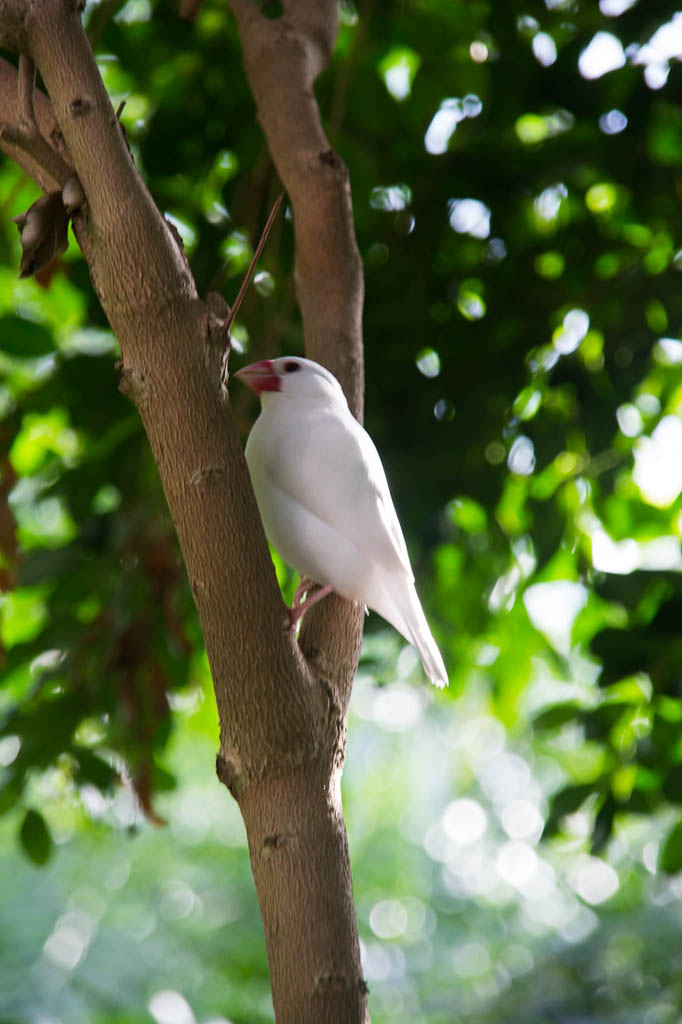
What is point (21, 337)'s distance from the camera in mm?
1889

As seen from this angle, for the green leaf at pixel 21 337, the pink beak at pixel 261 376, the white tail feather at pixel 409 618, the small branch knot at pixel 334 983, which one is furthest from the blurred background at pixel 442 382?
the small branch knot at pixel 334 983

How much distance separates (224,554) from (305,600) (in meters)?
0.29

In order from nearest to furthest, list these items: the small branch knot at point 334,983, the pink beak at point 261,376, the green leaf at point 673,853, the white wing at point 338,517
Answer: the small branch knot at point 334,983 < the white wing at point 338,517 < the pink beak at point 261,376 < the green leaf at point 673,853

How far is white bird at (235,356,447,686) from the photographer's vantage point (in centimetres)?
128

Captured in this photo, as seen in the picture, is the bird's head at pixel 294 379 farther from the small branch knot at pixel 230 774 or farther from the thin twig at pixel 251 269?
the small branch knot at pixel 230 774

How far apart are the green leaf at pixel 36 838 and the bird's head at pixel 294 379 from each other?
4.02 ft

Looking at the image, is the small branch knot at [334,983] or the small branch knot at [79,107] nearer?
the small branch knot at [334,983]

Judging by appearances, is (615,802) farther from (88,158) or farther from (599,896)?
(599,896)

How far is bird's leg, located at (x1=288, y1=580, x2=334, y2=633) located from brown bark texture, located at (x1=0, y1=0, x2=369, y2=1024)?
18 mm

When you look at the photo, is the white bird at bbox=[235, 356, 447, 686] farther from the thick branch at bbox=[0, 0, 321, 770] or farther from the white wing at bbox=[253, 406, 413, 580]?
the thick branch at bbox=[0, 0, 321, 770]

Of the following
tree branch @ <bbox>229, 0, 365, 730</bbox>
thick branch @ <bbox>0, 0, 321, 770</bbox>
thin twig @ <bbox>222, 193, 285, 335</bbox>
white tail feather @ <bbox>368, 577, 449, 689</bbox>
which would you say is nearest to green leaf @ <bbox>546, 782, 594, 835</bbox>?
white tail feather @ <bbox>368, 577, 449, 689</bbox>

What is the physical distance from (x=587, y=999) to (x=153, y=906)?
4.04 metres

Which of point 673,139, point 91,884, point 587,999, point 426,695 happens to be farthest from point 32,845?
point 91,884

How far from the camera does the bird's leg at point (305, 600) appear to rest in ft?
3.73
